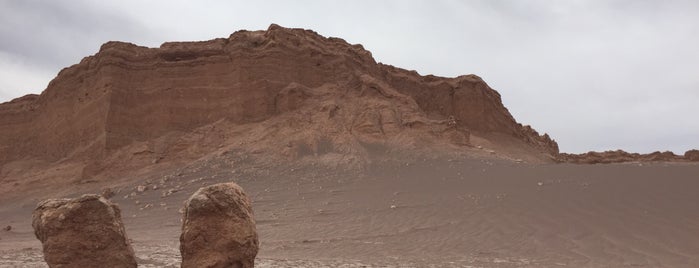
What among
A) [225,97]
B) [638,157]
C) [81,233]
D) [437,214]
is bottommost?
[437,214]

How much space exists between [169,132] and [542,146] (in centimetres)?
3080

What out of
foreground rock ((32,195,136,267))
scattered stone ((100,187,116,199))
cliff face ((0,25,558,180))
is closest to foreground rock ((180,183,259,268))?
foreground rock ((32,195,136,267))

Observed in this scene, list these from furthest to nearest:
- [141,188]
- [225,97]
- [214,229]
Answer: [225,97] → [141,188] → [214,229]

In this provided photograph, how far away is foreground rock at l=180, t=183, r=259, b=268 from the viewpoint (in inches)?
260

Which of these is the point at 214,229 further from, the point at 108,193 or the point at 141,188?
the point at 141,188

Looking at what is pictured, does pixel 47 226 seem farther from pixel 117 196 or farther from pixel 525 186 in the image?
pixel 117 196

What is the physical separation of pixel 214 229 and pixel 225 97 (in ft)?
81.5

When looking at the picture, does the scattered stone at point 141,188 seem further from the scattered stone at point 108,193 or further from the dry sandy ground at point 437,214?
the scattered stone at point 108,193

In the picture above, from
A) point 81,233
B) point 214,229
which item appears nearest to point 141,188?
point 81,233

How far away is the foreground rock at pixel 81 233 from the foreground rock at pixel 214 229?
88 centimetres

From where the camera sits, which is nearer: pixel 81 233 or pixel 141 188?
pixel 81 233

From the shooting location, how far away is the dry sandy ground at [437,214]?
12117 mm

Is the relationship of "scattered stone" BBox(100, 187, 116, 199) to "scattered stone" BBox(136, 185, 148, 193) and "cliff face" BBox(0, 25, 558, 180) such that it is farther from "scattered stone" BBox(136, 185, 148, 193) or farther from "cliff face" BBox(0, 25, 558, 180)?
"cliff face" BBox(0, 25, 558, 180)

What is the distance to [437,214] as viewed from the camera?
57.0 ft
